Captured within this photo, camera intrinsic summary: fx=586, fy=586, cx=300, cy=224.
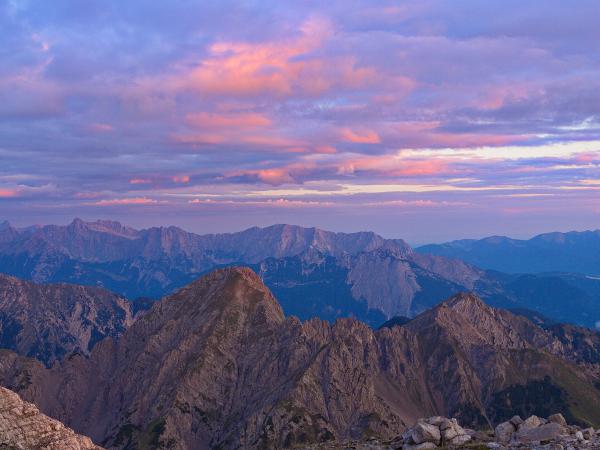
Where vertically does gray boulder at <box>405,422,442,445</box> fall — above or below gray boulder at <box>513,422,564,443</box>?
below

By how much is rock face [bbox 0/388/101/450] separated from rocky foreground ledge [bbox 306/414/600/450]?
58.0 metres

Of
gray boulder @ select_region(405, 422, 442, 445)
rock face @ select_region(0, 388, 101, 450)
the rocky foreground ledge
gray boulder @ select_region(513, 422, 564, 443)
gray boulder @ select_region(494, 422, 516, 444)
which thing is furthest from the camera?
rock face @ select_region(0, 388, 101, 450)

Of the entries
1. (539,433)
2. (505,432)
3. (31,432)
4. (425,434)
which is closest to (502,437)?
(505,432)

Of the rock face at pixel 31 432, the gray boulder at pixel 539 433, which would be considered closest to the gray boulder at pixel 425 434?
the gray boulder at pixel 539 433

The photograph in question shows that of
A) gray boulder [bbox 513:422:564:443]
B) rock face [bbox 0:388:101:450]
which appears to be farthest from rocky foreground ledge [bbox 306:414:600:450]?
rock face [bbox 0:388:101:450]

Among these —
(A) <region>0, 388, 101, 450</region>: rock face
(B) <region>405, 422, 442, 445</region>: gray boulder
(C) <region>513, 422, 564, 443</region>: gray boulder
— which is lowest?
(A) <region>0, 388, 101, 450</region>: rock face

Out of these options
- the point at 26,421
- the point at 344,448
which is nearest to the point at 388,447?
the point at 344,448

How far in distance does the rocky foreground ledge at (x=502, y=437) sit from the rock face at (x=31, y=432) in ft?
190

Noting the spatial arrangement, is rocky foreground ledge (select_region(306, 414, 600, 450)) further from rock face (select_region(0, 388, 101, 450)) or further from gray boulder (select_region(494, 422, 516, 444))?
rock face (select_region(0, 388, 101, 450))

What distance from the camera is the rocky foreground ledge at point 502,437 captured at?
75812 mm

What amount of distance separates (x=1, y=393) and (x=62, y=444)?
77.8ft

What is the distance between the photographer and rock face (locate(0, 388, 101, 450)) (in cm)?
11212

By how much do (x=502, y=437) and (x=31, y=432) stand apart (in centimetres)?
8861

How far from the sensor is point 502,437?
84.5m
